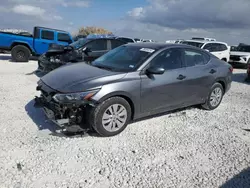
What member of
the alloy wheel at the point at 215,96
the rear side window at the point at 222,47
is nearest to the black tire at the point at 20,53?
the alloy wheel at the point at 215,96

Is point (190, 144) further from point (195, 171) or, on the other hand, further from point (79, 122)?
point (79, 122)

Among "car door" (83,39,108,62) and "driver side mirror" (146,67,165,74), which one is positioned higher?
"car door" (83,39,108,62)

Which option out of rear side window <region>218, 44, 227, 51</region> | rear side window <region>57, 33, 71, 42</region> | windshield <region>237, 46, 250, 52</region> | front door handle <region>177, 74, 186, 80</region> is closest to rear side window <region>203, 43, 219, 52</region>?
rear side window <region>218, 44, 227, 51</region>

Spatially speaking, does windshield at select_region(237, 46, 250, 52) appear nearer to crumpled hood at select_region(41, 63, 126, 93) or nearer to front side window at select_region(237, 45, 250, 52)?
front side window at select_region(237, 45, 250, 52)

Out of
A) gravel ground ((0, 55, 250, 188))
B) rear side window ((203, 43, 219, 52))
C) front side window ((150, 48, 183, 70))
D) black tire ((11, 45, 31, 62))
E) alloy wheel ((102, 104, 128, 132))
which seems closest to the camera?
gravel ground ((0, 55, 250, 188))

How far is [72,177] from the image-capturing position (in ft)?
9.62

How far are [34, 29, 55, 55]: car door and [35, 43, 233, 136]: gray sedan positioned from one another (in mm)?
8927

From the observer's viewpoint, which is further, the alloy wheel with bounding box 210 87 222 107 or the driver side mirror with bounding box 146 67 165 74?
the alloy wheel with bounding box 210 87 222 107

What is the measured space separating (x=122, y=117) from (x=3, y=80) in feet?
17.8

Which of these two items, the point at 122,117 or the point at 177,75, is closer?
the point at 122,117

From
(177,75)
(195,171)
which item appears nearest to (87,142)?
(195,171)

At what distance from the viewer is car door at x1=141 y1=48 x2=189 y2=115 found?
170 inches

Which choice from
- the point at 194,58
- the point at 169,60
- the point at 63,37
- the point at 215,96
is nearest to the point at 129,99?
the point at 169,60

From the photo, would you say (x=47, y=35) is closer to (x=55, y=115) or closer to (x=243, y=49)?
(x=55, y=115)
